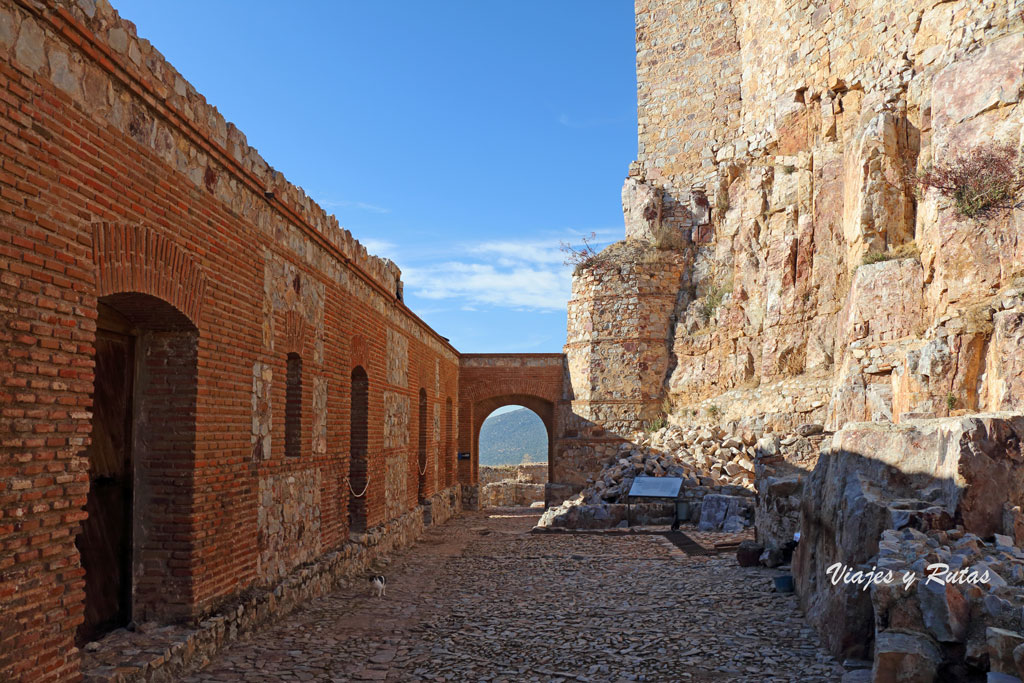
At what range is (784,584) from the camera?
7395 millimetres

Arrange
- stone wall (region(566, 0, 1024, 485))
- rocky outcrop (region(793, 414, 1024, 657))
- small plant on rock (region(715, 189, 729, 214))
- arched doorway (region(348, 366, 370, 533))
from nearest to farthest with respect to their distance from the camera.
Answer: rocky outcrop (region(793, 414, 1024, 657)) < arched doorway (region(348, 366, 370, 533)) < stone wall (region(566, 0, 1024, 485)) < small plant on rock (region(715, 189, 729, 214))

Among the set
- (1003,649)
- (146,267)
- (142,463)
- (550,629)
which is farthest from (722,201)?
(1003,649)

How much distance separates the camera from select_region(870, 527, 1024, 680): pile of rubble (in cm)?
370

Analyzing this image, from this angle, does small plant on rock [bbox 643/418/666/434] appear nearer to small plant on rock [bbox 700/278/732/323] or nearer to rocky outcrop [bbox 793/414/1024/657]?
small plant on rock [bbox 700/278/732/323]

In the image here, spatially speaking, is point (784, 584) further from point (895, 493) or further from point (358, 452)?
point (358, 452)

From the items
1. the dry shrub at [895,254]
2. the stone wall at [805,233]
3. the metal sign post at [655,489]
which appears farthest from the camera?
the dry shrub at [895,254]

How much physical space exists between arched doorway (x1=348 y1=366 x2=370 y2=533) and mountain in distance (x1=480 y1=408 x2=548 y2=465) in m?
71.7

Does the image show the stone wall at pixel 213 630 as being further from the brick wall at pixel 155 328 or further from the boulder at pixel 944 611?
the boulder at pixel 944 611

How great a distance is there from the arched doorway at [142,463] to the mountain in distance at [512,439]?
76.8 meters

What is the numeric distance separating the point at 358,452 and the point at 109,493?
5.13m

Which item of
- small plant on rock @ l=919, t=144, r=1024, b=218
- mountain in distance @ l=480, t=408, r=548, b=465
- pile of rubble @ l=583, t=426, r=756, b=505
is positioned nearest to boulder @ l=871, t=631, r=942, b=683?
small plant on rock @ l=919, t=144, r=1024, b=218

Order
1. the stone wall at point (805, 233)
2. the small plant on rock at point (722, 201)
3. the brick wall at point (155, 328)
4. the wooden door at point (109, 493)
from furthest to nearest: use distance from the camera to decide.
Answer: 1. the small plant on rock at point (722, 201)
2. the stone wall at point (805, 233)
3. the wooden door at point (109, 493)
4. the brick wall at point (155, 328)

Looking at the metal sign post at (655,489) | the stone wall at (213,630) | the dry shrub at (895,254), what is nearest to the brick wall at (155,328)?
the stone wall at (213,630)

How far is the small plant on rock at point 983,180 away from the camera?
1210 centimetres
